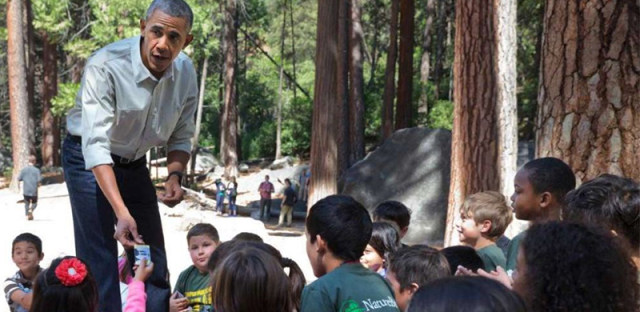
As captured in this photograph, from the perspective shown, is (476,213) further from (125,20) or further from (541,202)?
(125,20)

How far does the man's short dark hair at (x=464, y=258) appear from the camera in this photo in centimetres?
466

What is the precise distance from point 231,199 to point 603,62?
20911 millimetres

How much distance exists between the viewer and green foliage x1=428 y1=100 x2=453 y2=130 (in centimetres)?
3509

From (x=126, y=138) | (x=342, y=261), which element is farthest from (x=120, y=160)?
(x=342, y=261)

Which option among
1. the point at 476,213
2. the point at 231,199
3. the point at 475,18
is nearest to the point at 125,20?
the point at 231,199

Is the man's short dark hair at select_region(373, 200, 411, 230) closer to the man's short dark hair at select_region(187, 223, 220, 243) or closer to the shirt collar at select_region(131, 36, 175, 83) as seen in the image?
the man's short dark hair at select_region(187, 223, 220, 243)

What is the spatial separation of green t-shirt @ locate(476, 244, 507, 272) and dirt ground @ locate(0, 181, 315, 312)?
7076 millimetres

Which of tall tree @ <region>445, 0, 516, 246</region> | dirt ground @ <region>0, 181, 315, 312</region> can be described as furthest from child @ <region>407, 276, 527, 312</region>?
dirt ground @ <region>0, 181, 315, 312</region>

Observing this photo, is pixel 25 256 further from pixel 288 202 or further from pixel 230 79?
pixel 230 79

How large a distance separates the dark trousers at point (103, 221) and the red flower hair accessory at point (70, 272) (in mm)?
375

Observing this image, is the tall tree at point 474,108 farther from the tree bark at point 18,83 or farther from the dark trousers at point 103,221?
the tree bark at point 18,83

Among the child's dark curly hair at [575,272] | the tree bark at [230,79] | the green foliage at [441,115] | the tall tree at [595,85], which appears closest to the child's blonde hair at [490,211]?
the tall tree at [595,85]

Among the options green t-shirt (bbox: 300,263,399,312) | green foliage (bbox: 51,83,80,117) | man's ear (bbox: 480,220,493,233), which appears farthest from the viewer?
green foliage (bbox: 51,83,80,117)

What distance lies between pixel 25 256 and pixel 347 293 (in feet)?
11.6
